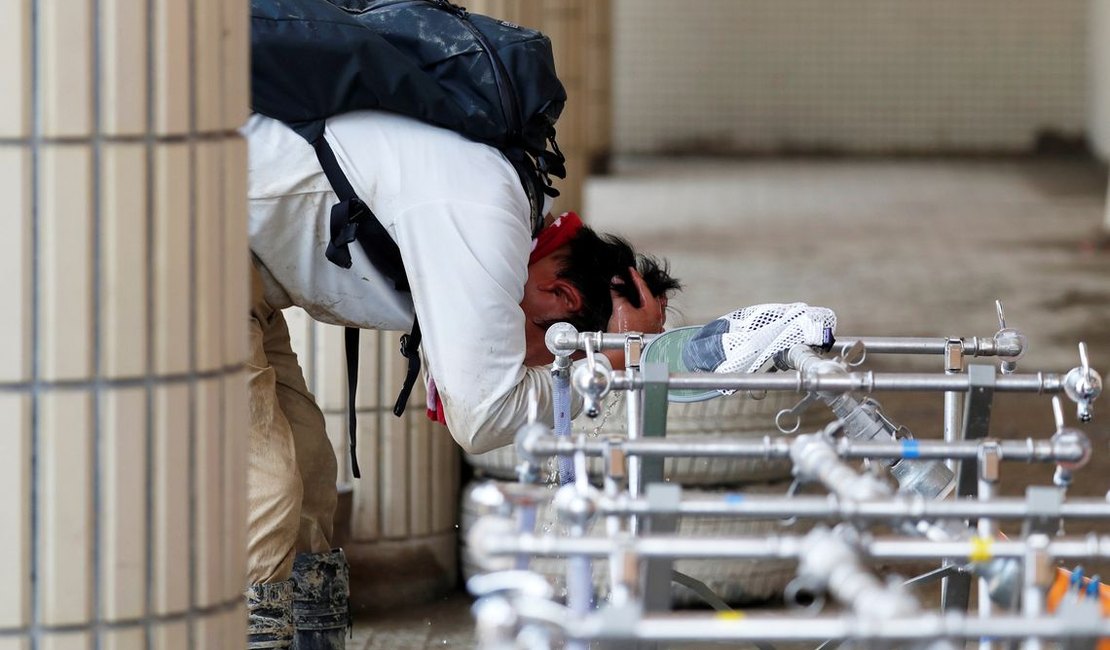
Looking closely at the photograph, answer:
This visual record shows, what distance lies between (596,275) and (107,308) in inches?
40.8

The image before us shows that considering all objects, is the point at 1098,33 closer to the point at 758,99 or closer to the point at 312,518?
the point at 758,99

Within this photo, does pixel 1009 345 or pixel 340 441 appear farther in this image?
pixel 340 441

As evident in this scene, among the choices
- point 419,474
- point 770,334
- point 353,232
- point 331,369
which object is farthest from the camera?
point 419,474

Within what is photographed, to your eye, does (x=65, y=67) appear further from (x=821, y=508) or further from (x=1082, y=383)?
(x=1082, y=383)

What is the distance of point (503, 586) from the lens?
1.28 metres

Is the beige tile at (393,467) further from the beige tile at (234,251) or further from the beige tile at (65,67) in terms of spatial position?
the beige tile at (65,67)

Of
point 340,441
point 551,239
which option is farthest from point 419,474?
point 551,239

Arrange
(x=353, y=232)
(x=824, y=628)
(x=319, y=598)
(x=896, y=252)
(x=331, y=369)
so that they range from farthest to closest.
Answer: (x=896, y=252)
(x=331, y=369)
(x=319, y=598)
(x=353, y=232)
(x=824, y=628)

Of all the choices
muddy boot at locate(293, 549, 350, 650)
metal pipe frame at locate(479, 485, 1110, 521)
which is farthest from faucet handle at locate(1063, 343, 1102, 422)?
muddy boot at locate(293, 549, 350, 650)

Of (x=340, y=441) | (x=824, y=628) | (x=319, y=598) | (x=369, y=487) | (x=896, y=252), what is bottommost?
(x=319, y=598)

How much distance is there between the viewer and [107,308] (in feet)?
4.68

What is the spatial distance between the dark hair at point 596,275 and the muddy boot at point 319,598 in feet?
2.34

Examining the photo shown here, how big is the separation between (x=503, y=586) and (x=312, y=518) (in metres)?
1.53

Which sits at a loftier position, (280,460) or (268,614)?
(280,460)
